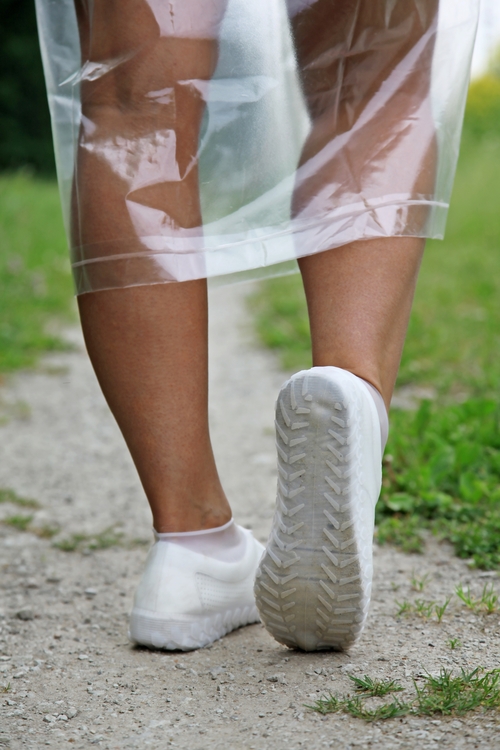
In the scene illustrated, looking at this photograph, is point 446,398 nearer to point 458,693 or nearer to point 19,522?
Answer: point 19,522

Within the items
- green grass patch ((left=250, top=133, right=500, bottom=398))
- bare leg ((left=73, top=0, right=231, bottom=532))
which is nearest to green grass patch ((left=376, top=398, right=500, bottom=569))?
green grass patch ((left=250, top=133, right=500, bottom=398))

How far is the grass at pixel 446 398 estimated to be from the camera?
64.6 inches

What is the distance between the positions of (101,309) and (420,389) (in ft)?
5.72

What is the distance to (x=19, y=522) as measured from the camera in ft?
Answer: 5.92

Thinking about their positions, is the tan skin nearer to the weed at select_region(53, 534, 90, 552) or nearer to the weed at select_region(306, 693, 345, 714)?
the weed at select_region(306, 693, 345, 714)

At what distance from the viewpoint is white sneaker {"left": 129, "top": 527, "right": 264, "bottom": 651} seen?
3.73 feet

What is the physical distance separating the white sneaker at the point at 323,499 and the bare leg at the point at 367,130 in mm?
134

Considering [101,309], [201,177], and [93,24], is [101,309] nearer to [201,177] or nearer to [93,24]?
[201,177]

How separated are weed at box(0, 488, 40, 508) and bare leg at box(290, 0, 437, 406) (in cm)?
111

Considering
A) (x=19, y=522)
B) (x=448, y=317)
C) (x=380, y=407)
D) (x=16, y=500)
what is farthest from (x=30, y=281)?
(x=380, y=407)

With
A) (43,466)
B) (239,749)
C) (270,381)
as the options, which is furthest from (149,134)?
(270,381)

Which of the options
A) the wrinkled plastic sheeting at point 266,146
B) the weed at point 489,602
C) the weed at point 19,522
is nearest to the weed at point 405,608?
the weed at point 489,602

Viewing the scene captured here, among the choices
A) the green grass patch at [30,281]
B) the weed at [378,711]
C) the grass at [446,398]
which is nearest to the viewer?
the weed at [378,711]

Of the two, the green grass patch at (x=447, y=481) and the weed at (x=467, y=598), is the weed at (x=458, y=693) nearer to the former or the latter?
the weed at (x=467, y=598)
